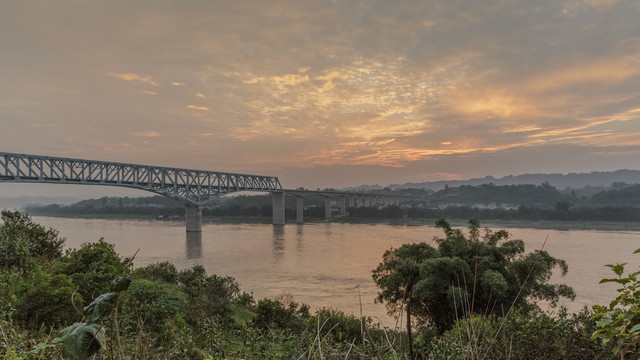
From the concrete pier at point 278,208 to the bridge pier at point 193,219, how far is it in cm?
1566

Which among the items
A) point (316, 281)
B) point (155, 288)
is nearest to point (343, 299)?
point (316, 281)

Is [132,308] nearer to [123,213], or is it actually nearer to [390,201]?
[123,213]

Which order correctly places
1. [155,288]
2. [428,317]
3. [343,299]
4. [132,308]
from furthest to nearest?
1. [343,299]
2. [428,317]
3. [155,288]
4. [132,308]

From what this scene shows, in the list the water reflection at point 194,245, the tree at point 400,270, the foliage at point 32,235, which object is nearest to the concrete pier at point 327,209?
the water reflection at point 194,245

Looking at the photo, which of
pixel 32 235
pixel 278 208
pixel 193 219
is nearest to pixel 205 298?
pixel 32 235

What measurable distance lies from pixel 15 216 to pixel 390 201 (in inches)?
4485

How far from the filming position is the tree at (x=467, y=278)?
12305 millimetres

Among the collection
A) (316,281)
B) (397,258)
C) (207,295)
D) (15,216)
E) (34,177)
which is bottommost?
(316,281)

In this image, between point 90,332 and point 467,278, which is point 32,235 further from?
point 467,278

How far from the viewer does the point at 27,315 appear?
6867mm

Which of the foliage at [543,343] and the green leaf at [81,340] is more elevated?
the green leaf at [81,340]

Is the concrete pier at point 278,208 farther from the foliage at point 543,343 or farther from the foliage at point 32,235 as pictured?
the foliage at point 543,343

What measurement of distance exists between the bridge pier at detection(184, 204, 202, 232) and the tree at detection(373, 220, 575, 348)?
4391cm

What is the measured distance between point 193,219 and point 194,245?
1311cm
